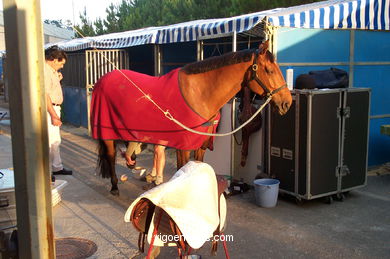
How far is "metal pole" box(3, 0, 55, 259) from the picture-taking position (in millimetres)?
1682

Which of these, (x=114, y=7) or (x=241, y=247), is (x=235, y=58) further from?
(x=114, y=7)

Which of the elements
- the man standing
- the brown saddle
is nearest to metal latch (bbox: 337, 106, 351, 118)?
the brown saddle

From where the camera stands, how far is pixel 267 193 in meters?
4.85

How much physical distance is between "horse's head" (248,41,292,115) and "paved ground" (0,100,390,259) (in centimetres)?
124

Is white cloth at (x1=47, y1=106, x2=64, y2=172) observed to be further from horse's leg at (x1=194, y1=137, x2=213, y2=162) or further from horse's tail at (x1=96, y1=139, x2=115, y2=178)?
horse's leg at (x1=194, y1=137, x2=213, y2=162)

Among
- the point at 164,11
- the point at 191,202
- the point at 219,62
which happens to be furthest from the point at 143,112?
the point at 164,11

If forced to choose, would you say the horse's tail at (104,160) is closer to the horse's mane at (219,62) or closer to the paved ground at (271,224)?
the paved ground at (271,224)

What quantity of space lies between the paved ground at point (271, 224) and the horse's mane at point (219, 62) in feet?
5.45

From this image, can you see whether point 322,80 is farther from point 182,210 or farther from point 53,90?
point 53,90

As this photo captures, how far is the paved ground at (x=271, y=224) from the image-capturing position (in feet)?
12.3

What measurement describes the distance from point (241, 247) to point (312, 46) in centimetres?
328

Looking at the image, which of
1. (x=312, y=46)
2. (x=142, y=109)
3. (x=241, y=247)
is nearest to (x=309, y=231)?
(x=241, y=247)

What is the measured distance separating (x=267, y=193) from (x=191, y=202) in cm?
246

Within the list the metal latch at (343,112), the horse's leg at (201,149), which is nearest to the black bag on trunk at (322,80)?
the metal latch at (343,112)
